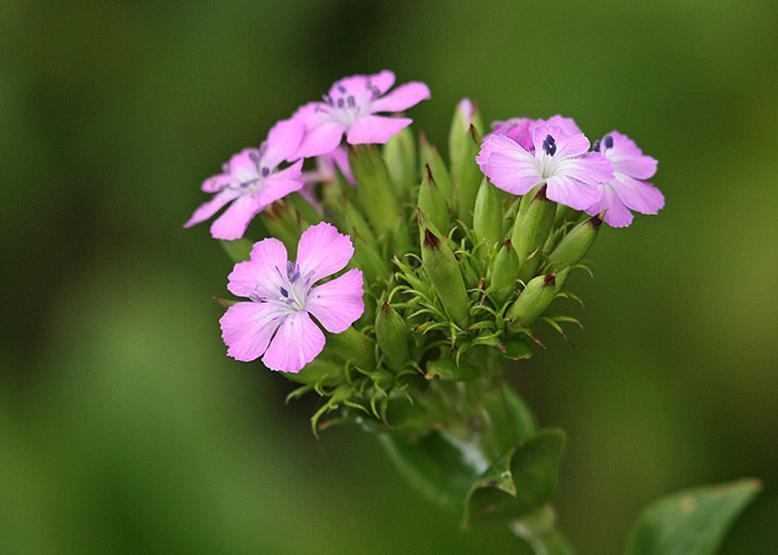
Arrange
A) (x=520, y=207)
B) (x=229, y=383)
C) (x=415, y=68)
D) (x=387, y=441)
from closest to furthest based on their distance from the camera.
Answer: (x=520, y=207)
(x=387, y=441)
(x=229, y=383)
(x=415, y=68)

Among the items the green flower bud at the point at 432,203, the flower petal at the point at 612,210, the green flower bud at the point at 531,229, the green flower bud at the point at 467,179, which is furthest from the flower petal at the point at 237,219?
the flower petal at the point at 612,210

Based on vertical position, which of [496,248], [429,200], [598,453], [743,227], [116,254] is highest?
[116,254]

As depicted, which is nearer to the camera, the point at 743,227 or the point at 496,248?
the point at 496,248

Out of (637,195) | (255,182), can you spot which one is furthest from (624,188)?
(255,182)

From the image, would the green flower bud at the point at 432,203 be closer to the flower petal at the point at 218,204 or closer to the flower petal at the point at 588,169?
the flower petal at the point at 588,169

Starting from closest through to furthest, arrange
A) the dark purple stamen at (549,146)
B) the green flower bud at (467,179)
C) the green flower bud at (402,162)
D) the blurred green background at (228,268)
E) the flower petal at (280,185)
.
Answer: the dark purple stamen at (549,146)
the flower petal at (280,185)
the green flower bud at (467,179)
the green flower bud at (402,162)
the blurred green background at (228,268)

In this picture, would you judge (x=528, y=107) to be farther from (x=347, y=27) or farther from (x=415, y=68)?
(x=347, y=27)

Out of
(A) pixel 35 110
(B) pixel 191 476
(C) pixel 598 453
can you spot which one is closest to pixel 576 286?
(C) pixel 598 453
